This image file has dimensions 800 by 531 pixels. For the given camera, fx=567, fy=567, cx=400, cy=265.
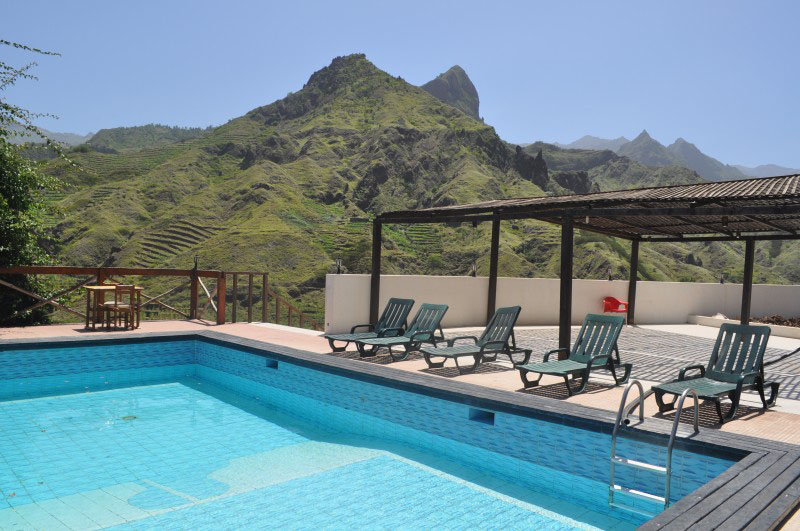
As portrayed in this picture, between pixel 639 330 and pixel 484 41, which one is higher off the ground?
pixel 484 41

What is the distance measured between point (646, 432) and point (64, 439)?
17.3 feet

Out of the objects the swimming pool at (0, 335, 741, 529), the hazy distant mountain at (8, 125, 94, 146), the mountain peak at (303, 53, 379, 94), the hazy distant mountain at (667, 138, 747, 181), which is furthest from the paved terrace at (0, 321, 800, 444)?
the hazy distant mountain at (667, 138, 747, 181)

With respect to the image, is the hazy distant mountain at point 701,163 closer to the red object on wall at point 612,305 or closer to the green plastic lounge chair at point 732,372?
the red object on wall at point 612,305

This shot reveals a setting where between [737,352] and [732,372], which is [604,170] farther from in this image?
[732,372]

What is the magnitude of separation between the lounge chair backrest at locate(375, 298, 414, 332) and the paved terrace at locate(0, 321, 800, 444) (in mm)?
773

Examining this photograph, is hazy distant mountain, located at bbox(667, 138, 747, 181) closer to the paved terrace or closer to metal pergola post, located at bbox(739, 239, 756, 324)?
metal pergola post, located at bbox(739, 239, 756, 324)

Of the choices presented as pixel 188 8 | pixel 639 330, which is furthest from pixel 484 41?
pixel 639 330

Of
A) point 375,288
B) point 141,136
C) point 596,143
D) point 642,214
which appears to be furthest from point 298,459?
point 596,143

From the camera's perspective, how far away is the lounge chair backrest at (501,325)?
→ 7453 millimetres

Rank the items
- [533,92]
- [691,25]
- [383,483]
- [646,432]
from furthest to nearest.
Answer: [533,92]
[691,25]
[383,483]
[646,432]

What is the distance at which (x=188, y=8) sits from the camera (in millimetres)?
20547

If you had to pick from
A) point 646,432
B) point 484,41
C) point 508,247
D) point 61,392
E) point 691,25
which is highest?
point 484,41

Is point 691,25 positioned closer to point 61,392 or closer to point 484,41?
point 484,41

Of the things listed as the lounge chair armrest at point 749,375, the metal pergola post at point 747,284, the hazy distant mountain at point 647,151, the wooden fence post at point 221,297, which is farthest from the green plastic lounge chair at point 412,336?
the hazy distant mountain at point 647,151
